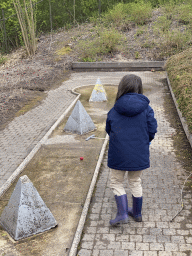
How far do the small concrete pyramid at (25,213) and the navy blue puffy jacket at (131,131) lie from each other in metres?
1.16

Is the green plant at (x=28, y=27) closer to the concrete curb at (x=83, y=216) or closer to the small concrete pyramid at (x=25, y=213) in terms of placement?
the concrete curb at (x=83, y=216)

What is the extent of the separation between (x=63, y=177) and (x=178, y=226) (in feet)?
7.45

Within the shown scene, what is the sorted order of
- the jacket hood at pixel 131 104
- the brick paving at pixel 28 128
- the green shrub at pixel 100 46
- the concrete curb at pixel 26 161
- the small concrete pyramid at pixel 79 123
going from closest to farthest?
the jacket hood at pixel 131 104 < the concrete curb at pixel 26 161 < the brick paving at pixel 28 128 < the small concrete pyramid at pixel 79 123 < the green shrub at pixel 100 46

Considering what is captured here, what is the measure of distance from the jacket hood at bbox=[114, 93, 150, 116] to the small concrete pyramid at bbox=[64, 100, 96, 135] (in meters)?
3.69

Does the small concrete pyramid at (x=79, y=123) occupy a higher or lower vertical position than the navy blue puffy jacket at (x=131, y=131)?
lower

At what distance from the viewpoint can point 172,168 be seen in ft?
18.6

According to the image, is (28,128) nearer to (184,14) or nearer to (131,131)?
(131,131)

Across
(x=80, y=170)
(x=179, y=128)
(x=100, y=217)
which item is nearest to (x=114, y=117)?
(x=100, y=217)

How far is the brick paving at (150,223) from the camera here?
12.2 feet

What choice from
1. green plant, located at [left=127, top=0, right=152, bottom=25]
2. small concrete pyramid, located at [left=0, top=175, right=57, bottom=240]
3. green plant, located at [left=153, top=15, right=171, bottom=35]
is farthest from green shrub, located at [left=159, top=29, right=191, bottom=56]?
small concrete pyramid, located at [left=0, top=175, right=57, bottom=240]

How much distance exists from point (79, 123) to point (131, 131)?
12.3ft

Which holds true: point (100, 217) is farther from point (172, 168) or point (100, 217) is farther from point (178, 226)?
point (172, 168)

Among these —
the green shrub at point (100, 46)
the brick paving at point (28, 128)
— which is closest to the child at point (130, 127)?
the brick paving at point (28, 128)

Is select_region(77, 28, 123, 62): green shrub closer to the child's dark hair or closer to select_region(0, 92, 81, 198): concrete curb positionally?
select_region(0, 92, 81, 198): concrete curb
